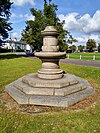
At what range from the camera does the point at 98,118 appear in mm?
5715

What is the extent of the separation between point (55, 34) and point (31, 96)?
10.8 feet

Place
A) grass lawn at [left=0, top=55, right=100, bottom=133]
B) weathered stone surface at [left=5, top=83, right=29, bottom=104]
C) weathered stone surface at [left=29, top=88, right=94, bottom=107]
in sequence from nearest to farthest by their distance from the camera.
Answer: grass lawn at [left=0, top=55, right=100, bottom=133] → weathered stone surface at [left=29, top=88, right=94, bottom=107] → weathered stone surface at [left=5, top=83, right=29, bottom=104]

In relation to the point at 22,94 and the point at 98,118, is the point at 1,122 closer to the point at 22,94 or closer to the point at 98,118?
the point at 22,94

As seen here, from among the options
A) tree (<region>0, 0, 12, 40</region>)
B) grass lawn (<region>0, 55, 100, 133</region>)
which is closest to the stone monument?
grass lawn (<region>0, 55, 100, 133</region>)

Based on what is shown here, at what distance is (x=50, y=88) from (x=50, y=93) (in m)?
0.35

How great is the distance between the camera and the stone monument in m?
6.81

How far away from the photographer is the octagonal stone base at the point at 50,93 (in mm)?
6750

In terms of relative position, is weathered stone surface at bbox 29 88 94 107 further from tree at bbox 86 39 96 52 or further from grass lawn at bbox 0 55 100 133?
tree at bbox 86 39 96 52

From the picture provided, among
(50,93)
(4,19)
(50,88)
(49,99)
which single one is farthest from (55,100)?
(4,19)

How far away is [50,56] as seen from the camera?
28.0 feet

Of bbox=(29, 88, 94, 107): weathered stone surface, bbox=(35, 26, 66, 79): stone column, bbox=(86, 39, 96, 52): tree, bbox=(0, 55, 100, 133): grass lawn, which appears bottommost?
bbox=(0, 55, 100, 133): grass lawn

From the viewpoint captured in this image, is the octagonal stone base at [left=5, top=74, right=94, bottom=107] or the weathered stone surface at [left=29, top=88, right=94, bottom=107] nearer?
the weathered stone surface at [left=29, top=88, right=94, bottom=107]

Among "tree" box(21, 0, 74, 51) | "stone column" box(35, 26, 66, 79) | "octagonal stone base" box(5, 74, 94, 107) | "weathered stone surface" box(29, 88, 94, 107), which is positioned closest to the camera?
"weathered stone surface" box(29, 88, 94, 107)

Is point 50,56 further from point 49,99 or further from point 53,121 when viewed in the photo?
point 53,121
